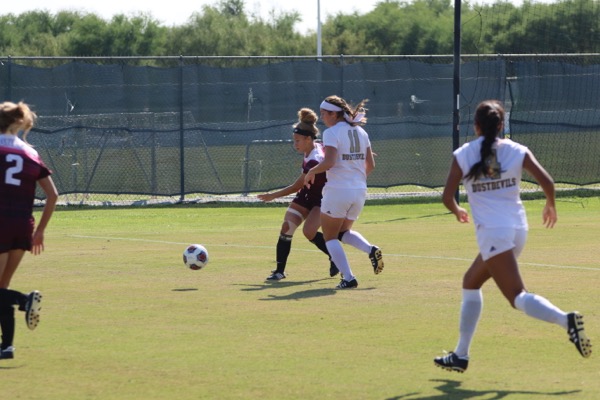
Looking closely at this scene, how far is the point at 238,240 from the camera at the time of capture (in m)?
18.6

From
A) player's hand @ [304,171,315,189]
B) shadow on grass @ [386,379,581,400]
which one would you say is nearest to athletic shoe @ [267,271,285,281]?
player's hand @ [304,171,315,189]

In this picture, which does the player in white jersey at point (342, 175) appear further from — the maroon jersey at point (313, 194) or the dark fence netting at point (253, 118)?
Result: the dark fence netting at point (253, 118)

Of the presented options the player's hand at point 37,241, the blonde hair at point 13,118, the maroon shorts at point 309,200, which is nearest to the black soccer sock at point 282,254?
the maroon shorts at point 309,200

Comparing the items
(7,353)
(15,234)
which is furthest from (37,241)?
(7,353)

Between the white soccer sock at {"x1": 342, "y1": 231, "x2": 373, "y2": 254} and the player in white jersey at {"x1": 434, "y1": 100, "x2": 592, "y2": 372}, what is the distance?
4779 millimetres

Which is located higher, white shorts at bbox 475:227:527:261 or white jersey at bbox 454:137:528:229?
white jersey at bbox 454:137:528:229

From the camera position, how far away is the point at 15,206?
8898 millimetres

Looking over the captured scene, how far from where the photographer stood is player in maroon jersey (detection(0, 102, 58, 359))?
8859mm

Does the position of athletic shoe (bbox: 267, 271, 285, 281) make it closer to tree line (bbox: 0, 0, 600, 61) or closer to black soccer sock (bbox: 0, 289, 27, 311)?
black soccer sock (bbox: 0, 289, 27, 311)

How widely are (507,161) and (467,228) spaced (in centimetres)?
1201

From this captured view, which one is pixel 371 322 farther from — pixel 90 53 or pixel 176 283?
pixel 90 53

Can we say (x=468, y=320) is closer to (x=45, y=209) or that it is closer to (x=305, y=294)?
(x=45, y=209)

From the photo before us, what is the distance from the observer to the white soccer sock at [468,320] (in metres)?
8.26

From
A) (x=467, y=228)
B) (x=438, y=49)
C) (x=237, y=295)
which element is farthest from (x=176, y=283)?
(x=438, y=49)
